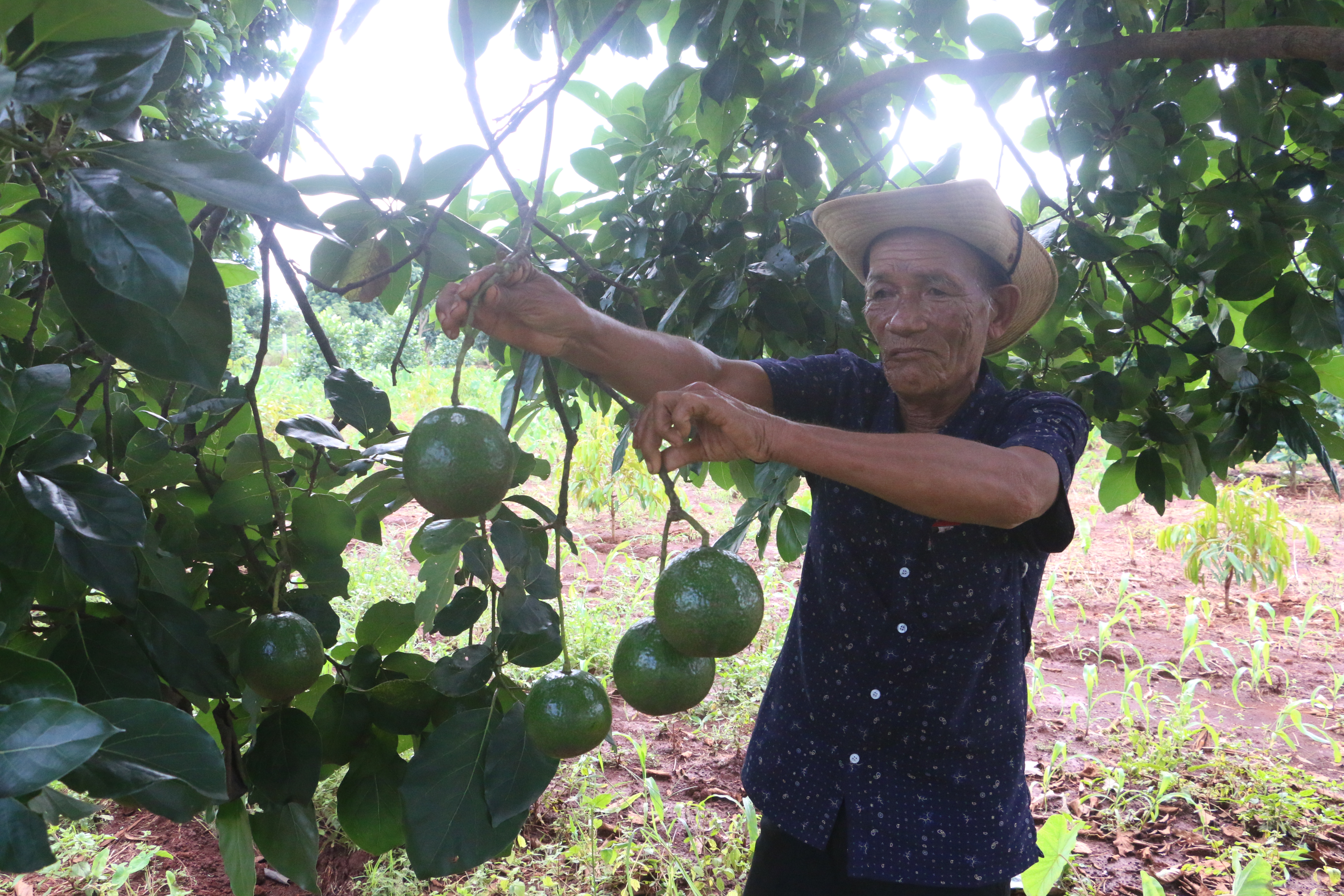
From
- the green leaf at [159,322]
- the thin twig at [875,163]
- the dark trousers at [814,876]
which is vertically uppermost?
the thin twig at [875,163]

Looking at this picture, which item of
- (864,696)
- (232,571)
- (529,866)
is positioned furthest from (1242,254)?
(529,866)

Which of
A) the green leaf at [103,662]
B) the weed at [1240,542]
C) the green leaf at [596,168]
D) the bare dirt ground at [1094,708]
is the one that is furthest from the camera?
the weed at [1240,542]

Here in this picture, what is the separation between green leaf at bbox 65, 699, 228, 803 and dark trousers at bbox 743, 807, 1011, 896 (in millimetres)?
1120

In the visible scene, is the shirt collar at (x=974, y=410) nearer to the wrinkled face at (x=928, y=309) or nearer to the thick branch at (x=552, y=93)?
the wrinkled face at (x=928, y=309)

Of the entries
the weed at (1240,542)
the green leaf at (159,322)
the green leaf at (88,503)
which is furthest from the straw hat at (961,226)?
the weed at (1240,542)

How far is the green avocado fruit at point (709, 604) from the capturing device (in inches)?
37.9

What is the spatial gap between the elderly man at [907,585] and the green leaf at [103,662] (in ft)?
2.17

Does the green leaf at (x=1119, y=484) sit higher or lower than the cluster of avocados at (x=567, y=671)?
higher

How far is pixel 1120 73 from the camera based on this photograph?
5.60ft

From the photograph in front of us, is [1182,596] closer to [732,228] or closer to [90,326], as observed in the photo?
[732,228]

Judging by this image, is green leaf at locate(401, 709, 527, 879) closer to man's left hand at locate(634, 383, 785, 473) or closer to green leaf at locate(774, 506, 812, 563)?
man's left hand at locate(634, 383, 785, 473)

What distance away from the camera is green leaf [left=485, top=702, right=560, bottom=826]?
91 cm

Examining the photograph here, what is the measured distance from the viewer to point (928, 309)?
147 cm

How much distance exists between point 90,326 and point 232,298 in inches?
321
